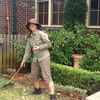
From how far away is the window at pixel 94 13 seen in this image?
11336 mm

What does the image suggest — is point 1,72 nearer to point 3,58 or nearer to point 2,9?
point 3,58

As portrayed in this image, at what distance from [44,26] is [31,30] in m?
5.65

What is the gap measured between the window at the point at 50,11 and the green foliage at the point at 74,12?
127 cm

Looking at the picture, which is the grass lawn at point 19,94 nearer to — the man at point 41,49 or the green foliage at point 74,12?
the man at point 41,49

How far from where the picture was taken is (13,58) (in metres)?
10.6

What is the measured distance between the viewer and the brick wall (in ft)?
43.8

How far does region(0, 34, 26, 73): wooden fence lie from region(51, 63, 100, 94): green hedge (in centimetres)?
209

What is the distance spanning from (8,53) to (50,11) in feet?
10.2

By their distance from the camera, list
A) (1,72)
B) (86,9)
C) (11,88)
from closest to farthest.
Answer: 1. (11,88)
2. (1,72)
3. (86,9)

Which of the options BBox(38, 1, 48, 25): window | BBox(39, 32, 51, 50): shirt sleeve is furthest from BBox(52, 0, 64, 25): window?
BBox(39, 32, 51, 50): shirt sleeve

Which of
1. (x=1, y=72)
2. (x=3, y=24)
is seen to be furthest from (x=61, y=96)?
(x=3, y=24)

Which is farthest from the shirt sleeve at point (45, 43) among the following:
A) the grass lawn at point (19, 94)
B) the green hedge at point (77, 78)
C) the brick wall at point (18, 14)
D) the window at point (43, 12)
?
the brick wall at point (18, 14)

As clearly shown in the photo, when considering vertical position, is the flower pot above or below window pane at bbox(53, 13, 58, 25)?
below

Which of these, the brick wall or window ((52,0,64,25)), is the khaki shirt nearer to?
window ((52,0,64,25))
